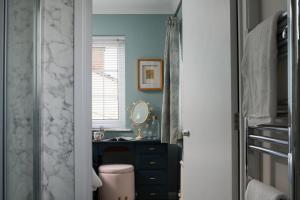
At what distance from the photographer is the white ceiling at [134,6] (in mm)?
5070

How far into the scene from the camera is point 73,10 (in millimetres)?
2629

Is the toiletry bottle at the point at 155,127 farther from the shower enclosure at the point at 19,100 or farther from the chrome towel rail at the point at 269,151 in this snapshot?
the chrome towel rail at the point at 269,151

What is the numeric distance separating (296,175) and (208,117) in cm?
100

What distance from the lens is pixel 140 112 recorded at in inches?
205

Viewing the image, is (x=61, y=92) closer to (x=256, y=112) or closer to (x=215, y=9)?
(x=215, y=9)

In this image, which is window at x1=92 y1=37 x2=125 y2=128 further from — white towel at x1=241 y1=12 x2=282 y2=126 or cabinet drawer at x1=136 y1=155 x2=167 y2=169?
white towel at x1=241 y1=12 x2=282 y2=126

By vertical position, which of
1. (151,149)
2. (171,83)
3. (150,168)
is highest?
(171,83)

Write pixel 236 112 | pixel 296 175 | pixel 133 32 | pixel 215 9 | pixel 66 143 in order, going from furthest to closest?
pixel 133 32
pixel 66 143
pixel 215 9
pixel 236 112
pixel 296 175

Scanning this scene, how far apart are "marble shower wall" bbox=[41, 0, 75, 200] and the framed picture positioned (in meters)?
2.71

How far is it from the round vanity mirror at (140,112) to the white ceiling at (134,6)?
1245 millimetres

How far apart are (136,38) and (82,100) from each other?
2875mm

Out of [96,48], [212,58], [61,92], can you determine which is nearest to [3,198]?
[61,92]

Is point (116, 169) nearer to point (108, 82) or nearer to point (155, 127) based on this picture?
point (155, 127)

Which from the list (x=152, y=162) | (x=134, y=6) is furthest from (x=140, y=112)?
(x=134, y=6)
